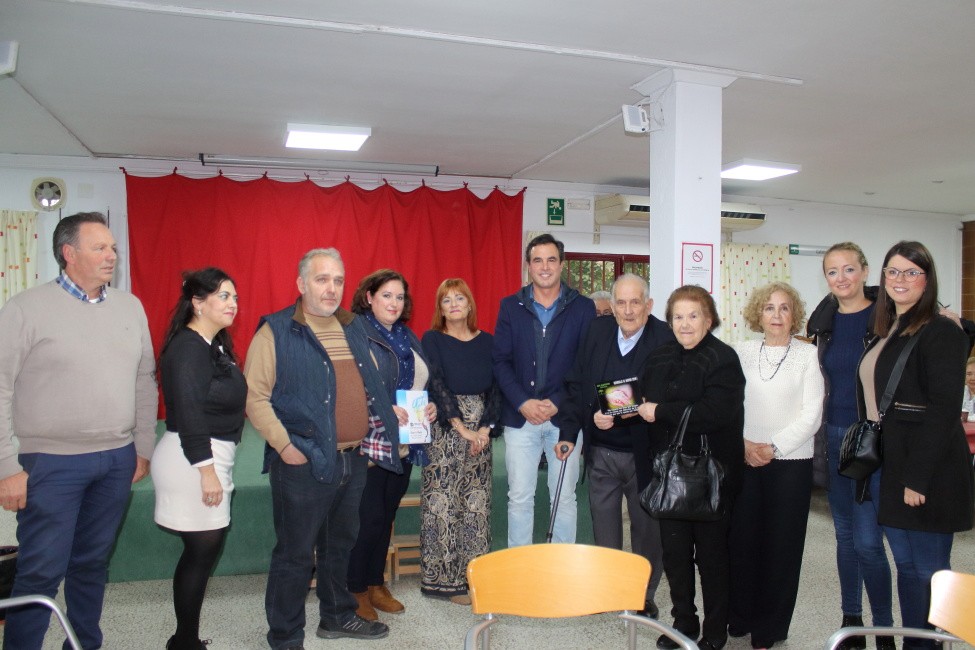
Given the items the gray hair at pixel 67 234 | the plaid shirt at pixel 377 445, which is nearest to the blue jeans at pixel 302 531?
the plaid shirt at pixel 377 445

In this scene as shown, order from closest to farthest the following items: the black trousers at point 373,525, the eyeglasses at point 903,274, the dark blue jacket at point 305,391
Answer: the eyeglasses at point 903,274, the dark blue jacket at point 305,391, the black trousers at point 373,525

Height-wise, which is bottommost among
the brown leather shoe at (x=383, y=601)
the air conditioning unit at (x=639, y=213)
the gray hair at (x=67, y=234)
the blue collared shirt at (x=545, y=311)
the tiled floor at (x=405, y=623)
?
the tiled floor at (x=405, y=623)

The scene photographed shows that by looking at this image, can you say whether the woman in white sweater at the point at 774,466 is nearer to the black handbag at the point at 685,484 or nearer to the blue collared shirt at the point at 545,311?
the black handbag at the point at 685,484

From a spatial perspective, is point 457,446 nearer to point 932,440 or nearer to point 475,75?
point 932,440

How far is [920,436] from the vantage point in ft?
7.11

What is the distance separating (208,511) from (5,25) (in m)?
2.58

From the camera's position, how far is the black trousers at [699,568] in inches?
102

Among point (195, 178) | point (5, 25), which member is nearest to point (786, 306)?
point (5, 25)

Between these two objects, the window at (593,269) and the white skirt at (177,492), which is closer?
the white skirt at (177,492)

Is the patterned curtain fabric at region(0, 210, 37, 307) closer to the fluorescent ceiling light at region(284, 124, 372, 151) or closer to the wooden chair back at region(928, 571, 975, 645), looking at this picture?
the fluorescent ceiling light at region(284, 124, 372, 151)

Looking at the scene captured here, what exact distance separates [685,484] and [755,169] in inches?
191

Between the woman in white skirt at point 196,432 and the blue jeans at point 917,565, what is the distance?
223 centimetres

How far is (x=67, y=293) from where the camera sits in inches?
90.4

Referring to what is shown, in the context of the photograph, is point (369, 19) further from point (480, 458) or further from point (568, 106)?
point (480, 458)
